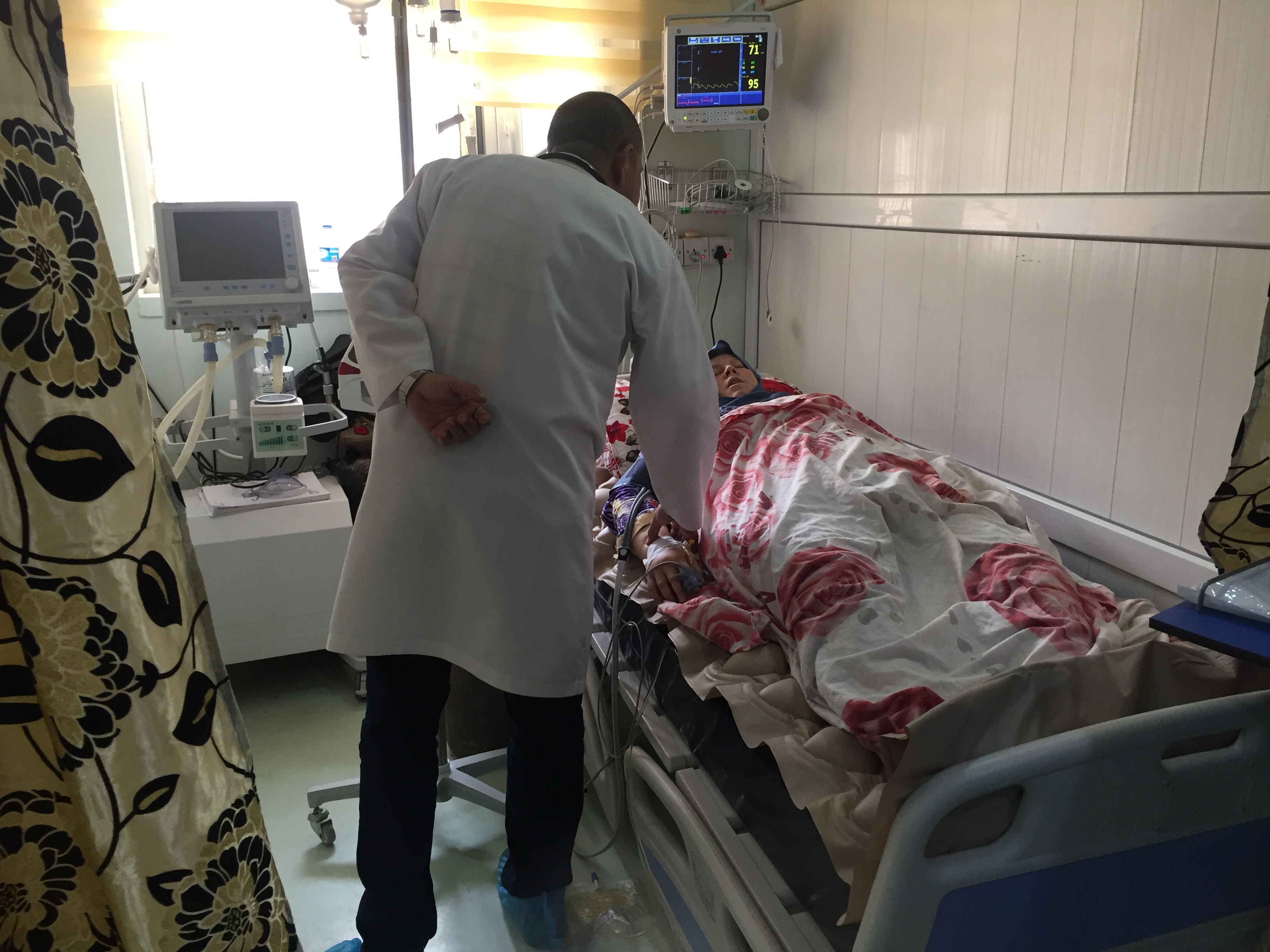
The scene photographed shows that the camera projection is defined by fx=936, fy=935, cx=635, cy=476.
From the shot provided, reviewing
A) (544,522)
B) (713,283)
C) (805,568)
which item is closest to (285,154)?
(713,283)

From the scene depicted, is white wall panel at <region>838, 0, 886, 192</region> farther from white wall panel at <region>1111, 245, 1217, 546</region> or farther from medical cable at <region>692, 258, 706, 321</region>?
white wall panel at <region>1111, 245, 1217, 546</region>

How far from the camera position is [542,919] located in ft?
5.63

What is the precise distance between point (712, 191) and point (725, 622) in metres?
2.03

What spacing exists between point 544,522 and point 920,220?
4.86ft

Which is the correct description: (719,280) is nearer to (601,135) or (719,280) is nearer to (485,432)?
(601,135)

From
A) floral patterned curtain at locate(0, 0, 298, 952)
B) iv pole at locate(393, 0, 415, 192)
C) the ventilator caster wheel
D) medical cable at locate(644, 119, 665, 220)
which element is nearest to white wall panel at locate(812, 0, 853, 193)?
medical cable at locate(644, 119, 665, 220)

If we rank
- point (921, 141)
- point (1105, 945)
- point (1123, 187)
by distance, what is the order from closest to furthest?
point (1105, 945)
point (1123, 187)
point (921, 141)

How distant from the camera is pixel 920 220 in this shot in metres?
2.40

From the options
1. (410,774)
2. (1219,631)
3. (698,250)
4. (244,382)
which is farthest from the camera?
(698,250)

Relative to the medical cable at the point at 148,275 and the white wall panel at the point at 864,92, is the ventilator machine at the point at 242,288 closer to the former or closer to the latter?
the medical cable at the point at 148,275

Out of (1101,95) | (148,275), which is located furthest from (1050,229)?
(148,275)

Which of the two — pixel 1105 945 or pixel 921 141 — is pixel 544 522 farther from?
pixel 921 141

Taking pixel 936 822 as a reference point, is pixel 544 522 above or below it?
above

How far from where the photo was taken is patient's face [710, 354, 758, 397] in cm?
255
